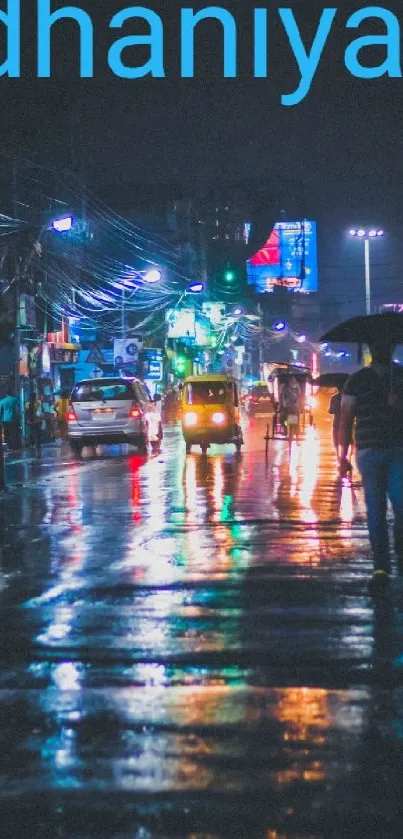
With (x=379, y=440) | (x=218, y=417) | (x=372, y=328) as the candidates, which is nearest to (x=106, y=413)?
(x=218, y=417)

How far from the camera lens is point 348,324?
10.8 metres

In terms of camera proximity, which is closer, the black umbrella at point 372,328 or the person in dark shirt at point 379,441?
the person in dark shirt at point 379,441

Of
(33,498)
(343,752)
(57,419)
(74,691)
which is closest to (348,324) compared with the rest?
(74,691)

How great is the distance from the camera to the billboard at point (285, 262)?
95.5 m

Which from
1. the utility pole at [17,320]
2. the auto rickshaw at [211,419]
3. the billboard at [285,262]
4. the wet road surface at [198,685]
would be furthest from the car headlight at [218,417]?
the billboard at [285,262]

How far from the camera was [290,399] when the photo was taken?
33.6 m

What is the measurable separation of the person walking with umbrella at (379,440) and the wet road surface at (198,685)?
0.51 m

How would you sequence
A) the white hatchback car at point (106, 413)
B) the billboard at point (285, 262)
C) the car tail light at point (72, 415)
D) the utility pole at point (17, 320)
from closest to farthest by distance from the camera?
the white hatchback car at point (106, 413)
the car tail light at point (72, 415)
the utility pole at point (17, 320)
the billboard at point (285, 262)

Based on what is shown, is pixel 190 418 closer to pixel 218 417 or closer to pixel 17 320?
pixel 218 417

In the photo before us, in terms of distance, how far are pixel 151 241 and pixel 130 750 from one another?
67.3m

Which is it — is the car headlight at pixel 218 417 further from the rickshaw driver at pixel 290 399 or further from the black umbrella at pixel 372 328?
the black umbrella at pixel 372 328

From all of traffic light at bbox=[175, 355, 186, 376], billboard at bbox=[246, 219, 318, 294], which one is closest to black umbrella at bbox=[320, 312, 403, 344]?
traffic light at bbox=[175, 355, 186, 376]

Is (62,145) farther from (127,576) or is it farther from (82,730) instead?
(82,730)

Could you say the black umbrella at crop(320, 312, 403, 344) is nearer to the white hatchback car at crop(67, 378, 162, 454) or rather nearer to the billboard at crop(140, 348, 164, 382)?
the white hatchback car at crop(67, 378, 162, 454)
